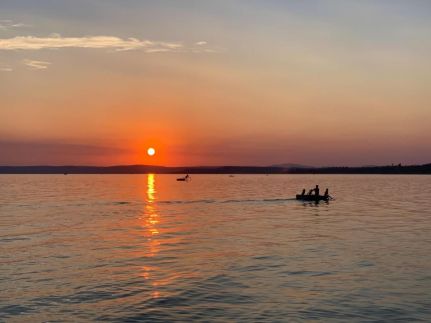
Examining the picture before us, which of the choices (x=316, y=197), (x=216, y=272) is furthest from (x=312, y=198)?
(x=216, y=272)

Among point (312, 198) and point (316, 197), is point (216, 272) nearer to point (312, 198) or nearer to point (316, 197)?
point (316, 197)

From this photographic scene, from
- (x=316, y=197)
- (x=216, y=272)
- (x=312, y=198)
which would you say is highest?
(x=316, y=197)

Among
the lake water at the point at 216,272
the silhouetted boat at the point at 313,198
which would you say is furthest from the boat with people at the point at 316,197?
the lake water at the point at 216,272

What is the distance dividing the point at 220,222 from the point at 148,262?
85.9 feet

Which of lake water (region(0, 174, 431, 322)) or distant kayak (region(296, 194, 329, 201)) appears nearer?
lake water (region(0, 174, 431, 322))

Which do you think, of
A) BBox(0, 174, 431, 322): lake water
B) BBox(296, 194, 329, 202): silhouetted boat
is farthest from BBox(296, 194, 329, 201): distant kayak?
BBox(0, 174, 431, 322): lake water

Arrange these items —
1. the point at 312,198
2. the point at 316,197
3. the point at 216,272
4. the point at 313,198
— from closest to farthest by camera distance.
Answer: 1. the point at 216,272
2. the point at 316,197
3. the point at 313,198
4. the point at 312,198

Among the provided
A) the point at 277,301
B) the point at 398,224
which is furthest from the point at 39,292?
the point at 398,224

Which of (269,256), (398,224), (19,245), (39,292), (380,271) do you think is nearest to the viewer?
(39,292)

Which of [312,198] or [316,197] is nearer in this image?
[316,197]

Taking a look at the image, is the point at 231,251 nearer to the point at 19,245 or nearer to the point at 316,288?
the point at 316,288

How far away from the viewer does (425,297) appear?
78.5 feet

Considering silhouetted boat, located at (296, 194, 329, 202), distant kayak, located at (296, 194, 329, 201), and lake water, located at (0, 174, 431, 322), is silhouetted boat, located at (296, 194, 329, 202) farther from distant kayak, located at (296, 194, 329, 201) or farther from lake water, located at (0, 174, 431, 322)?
lake water, located at (0, 174, 431, 322)

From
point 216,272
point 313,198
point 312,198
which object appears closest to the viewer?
point 216,272
